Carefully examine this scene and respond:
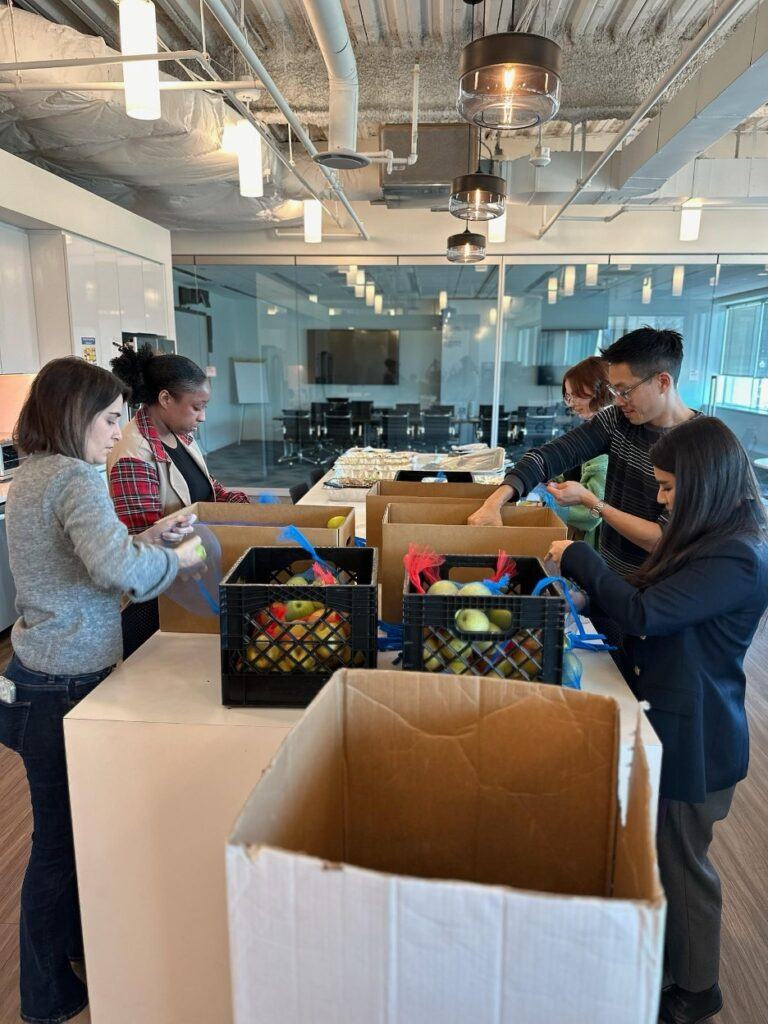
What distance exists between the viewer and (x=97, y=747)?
1.29 meters

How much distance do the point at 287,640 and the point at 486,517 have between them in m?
0.81

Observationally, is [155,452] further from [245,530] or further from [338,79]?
[338,79]

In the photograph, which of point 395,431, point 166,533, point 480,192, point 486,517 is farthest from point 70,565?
point 395,431

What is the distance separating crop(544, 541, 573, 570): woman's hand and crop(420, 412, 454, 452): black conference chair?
19.8 feet

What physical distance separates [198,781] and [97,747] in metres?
0.20

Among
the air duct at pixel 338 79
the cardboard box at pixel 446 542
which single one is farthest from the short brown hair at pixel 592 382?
the cardboard box at pixel 446 542

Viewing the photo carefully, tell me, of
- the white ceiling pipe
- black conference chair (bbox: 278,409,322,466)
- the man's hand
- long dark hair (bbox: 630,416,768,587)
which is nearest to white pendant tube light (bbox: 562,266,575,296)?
black conference chair (bbox: 278,409,322,466)

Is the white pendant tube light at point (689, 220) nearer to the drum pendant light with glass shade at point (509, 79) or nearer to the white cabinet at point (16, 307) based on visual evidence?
the drum pendant light with glass shade at point (509, 79)

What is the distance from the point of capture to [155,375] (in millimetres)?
2332

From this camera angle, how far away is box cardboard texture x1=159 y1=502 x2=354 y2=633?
1663 millimetres

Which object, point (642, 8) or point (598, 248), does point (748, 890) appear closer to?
point (642, 8)

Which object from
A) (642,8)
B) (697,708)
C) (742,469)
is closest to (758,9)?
(642,8)

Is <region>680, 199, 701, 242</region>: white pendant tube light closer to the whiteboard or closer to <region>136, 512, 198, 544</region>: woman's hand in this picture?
the whiteboard

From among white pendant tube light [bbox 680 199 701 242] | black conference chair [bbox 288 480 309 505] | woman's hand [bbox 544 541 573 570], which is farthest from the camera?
white pendant tube light [bbox 680 199 701 242]
